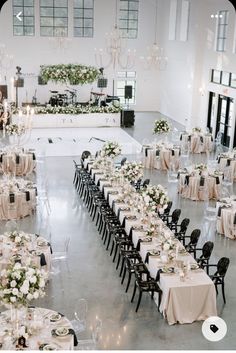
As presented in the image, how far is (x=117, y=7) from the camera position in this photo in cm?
3102

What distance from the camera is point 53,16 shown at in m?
30.1

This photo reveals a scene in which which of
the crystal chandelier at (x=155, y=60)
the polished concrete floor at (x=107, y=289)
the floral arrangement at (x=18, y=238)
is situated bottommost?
the polished concrete floor at (x=107, y=289)

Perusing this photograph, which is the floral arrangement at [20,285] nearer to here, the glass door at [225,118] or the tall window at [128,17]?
the glass door at [225,118]

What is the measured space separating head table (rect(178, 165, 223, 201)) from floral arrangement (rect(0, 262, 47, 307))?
9697 millimetres

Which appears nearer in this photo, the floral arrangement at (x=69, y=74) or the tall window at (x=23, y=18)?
the floral arrangement at (x=69, y=74)

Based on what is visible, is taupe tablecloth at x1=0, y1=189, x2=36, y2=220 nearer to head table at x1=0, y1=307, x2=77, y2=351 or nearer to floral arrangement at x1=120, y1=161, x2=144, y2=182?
floral arrangement at x1=120, y1=161, x2=144, y2=182

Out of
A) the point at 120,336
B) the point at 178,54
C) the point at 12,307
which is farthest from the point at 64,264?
the point at 178,54

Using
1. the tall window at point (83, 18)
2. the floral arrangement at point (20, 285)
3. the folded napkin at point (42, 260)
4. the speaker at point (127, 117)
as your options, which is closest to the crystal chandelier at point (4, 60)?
the tall window at point (83, 18)

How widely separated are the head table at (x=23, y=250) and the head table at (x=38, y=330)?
222cm

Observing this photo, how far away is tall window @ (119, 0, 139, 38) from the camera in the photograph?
31250 millimetres

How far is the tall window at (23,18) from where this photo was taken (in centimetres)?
2972

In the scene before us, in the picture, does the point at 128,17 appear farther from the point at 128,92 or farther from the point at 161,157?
the point at 161,157

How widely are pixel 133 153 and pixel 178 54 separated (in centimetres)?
963

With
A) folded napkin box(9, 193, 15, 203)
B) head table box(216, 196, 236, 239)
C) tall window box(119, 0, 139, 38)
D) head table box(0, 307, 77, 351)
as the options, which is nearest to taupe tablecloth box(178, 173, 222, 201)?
head table box(216, 196, 236, 239)
